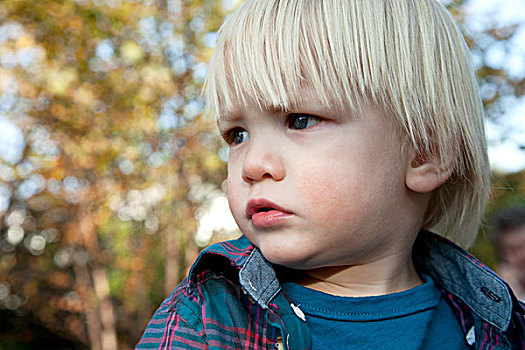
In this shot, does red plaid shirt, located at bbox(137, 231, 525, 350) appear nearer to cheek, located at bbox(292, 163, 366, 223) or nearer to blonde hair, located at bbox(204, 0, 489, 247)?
cheek, located at bbox(292, 163, 366, 223)

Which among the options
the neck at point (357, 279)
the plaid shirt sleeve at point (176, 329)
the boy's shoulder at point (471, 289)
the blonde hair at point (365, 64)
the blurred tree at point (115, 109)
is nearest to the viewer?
the plaid shirt sleeve at point (176, 329)

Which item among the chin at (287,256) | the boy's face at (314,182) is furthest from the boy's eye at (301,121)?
the chin at (287,256)

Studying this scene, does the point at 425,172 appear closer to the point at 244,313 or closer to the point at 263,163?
the point at 263,163

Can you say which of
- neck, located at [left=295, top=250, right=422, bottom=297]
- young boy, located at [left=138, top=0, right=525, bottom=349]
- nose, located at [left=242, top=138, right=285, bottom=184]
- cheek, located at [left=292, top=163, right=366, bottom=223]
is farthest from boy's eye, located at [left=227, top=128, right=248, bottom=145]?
neck, located at [left=295, top=250, right=422, bottom=297]

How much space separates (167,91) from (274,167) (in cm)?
A: 247

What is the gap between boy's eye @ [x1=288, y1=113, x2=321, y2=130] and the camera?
3.87 feet

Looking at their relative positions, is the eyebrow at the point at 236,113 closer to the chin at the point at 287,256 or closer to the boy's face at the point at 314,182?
the boy's face at the point at 314,182

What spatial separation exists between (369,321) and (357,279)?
0.11m

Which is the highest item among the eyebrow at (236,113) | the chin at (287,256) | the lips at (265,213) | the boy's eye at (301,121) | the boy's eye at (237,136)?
the eyebrow at (236,113)

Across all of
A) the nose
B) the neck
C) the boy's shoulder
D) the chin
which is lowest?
the boy's shoulder

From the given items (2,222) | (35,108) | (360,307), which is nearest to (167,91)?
(35,108)

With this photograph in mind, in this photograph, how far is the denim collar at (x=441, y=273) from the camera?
1.20m

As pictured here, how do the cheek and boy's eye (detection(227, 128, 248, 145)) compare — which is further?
boy's eye (detection(227, 128, 248, 145))

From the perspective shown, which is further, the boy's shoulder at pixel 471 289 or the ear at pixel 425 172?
the boy's shoulder at pixel 471 289
